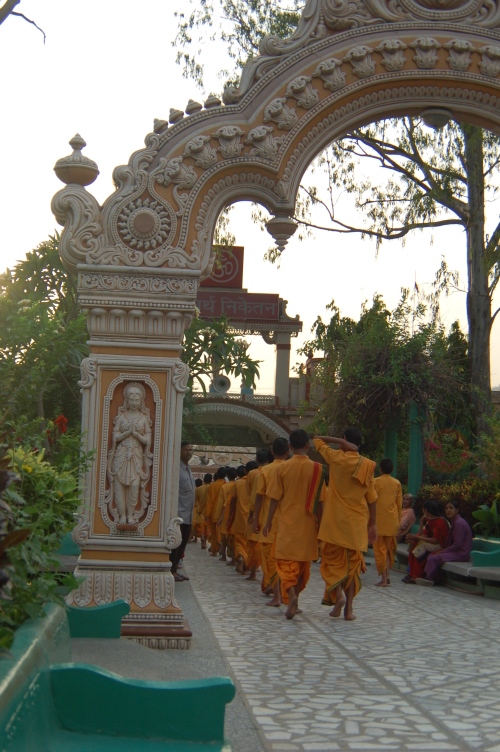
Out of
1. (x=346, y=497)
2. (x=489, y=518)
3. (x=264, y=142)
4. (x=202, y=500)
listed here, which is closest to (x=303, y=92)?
(x=264, y=142)

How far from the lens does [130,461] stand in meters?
7.26

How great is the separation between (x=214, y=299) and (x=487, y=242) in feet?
54.0

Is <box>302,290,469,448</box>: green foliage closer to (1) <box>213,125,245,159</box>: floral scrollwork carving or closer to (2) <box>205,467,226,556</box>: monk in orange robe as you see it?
(2) <box>205,467,226,556</box>: monk in orange robe

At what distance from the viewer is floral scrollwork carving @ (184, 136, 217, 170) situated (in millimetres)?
7602

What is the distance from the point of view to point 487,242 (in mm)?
19516

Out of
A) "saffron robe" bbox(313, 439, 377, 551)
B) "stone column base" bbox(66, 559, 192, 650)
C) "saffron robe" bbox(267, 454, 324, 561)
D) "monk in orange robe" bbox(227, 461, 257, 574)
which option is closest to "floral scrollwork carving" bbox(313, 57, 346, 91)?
"saffron robe" bbox(313, 439, 377, 551)

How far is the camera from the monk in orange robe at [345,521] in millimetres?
8906

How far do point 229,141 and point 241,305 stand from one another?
27470mm

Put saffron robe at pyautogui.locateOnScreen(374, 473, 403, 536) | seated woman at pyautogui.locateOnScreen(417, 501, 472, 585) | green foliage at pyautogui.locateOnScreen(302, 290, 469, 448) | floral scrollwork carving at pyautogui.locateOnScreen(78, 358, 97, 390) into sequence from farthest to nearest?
green foliage at pyautogui.locateOnScreen(302, 290, 469, 448) → saffron robe at pyautogui.locateOnScreen(374, 473, 403, 536) → seated woman at pyautogui.locateOnScreen(417, 501, 472, 585) → floral scrollwork carving at pyautogui.locateOnScreen(78, 358, 97, 390)

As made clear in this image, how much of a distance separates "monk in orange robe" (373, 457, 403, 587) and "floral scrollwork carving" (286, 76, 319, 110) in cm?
627

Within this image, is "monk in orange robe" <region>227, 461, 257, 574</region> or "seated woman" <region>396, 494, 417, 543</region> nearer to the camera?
"monk in orange robe" <region>227, 461, 257, 574</region>

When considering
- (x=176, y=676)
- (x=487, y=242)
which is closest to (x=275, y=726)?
(x=176, y=676)

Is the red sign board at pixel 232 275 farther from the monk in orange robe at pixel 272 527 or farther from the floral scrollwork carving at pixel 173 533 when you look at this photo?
the floral scrollwork carving at pixel 173 533

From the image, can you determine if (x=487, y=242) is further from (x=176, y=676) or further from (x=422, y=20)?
(x=176, y=676)
